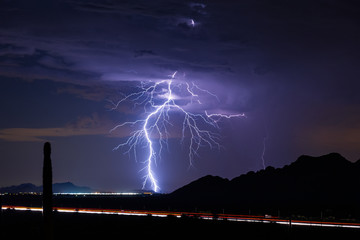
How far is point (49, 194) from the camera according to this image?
15883mm

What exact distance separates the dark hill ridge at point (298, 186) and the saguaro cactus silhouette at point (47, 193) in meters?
93.7

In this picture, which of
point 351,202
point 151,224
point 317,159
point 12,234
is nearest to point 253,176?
point 317,159

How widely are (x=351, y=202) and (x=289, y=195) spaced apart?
24.1m

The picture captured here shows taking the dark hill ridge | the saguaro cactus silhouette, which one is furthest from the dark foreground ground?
the dark hill ridge

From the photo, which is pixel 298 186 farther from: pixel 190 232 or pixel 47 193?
pixel 47 193

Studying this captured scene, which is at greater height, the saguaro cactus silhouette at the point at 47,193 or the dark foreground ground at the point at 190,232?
the saguaro cactus silhouette at the point at 47,193

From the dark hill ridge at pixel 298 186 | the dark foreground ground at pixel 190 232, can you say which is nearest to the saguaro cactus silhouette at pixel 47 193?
the dark foreground ground at pixel 190 232

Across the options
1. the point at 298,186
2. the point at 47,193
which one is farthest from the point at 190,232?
the point at 298,186

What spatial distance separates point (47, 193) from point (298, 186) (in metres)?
120

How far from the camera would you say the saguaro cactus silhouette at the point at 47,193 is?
1495 cm

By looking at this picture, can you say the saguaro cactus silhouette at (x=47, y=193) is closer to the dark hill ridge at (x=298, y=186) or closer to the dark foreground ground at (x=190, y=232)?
the dark foreground ground at (x=190, y=232)

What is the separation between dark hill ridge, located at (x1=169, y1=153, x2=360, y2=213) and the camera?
115m

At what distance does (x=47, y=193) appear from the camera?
1593cm

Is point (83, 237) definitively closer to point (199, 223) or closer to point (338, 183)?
point (199, 223)
